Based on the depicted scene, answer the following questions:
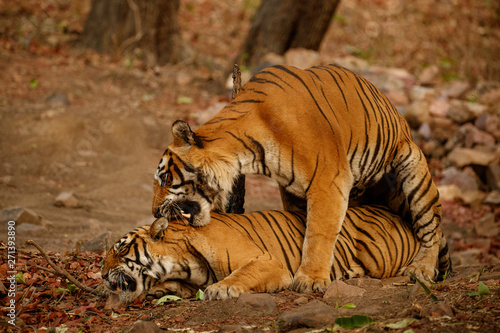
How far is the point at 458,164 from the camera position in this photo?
26.6 ft

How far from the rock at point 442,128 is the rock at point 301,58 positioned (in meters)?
2.13

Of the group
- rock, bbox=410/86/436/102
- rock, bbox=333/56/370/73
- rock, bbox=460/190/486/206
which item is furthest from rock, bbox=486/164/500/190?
rock, bbox=333/56/370/73

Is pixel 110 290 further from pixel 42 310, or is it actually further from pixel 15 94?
pixel 15 94

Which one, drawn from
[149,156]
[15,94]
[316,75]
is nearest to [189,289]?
[316,75]

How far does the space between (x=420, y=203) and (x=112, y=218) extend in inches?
126

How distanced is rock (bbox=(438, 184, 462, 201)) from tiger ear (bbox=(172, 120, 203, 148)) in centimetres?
519

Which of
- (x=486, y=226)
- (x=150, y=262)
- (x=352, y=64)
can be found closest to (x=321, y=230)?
(x=150, y=262)

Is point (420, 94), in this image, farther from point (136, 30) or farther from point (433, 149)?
point (136, 30)

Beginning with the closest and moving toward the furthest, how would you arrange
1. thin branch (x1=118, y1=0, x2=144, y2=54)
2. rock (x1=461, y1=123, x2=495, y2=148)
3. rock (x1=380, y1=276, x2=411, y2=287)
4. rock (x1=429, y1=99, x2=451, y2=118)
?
rock (x1=380, y1=276, x2=411, y2=287) < rock (x1=461, y1=123, x2=495, y2=148) < rock (x1=429, y1=99, x2=451, y2=118) < thin branch (x1=118, y1=0, x2=144, y2=54)

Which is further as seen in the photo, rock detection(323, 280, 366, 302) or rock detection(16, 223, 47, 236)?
rock detection(16, 223, 47, 236)

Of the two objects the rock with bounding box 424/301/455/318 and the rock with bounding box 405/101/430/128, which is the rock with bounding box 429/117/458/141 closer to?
the rock with bounding box 405/101/430/128

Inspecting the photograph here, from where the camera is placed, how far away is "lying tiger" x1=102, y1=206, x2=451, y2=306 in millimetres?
3389

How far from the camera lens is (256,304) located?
3131mm

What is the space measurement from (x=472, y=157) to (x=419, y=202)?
4.22 m
